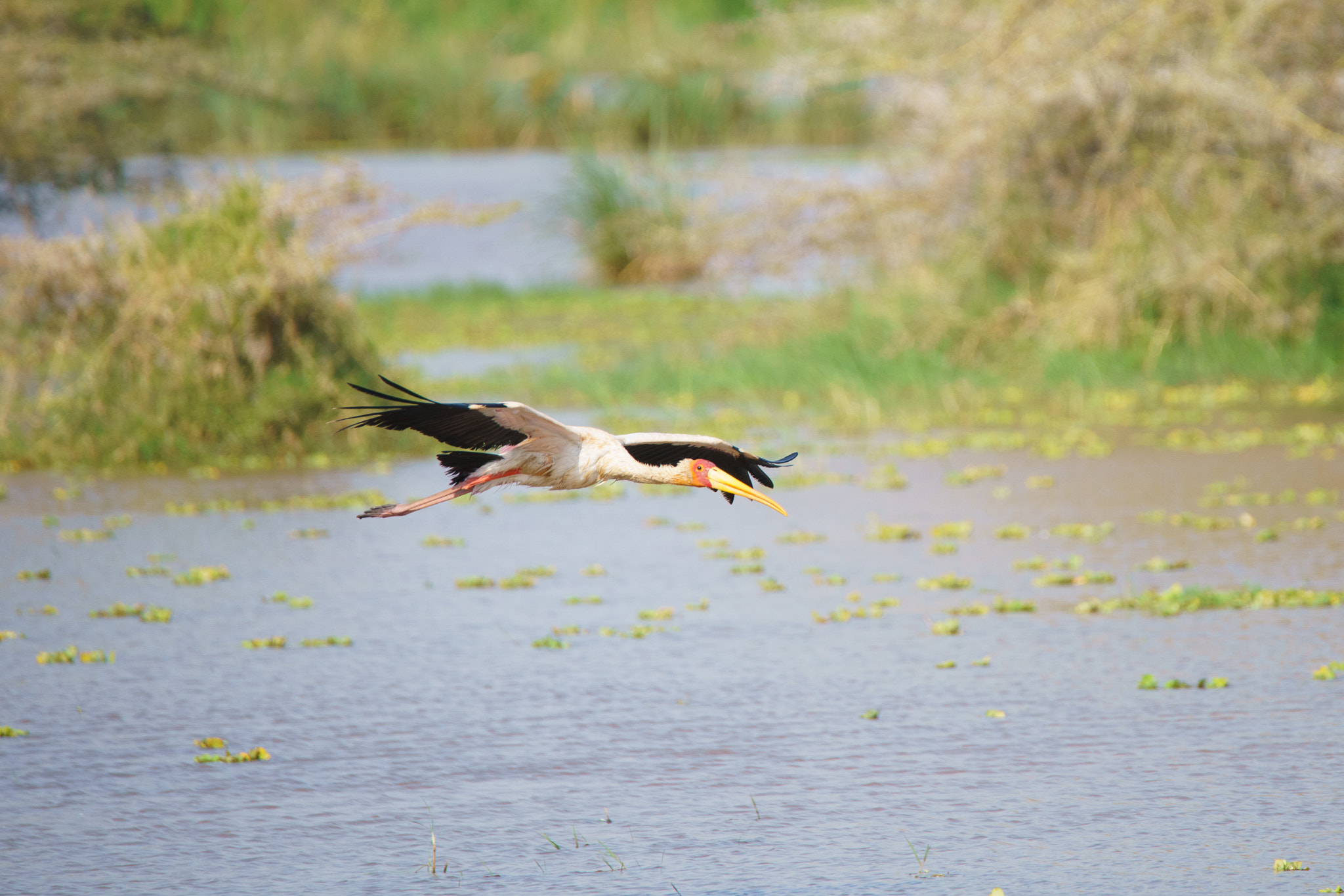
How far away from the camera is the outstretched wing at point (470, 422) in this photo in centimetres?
526

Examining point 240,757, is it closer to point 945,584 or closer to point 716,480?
point 716,480

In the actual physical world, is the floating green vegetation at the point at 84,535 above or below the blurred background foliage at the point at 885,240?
below

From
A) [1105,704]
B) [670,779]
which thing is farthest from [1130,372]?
[670,779]

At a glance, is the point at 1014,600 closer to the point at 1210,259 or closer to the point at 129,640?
the point at 129,640

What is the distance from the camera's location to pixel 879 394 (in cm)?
1379

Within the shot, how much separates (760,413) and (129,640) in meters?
6.32

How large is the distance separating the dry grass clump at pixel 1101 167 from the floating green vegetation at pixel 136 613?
7795 millimetres

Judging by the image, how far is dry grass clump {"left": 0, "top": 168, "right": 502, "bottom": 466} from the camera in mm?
11508

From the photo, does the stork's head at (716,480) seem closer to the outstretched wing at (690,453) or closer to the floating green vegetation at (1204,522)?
the outstretched wing at (690,453)

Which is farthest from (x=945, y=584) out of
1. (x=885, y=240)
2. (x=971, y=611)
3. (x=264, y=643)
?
(x=885, y=240)

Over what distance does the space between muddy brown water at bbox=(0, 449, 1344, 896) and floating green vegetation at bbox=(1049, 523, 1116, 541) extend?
0.31 ft

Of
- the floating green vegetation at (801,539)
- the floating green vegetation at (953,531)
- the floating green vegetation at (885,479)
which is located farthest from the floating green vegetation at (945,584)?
the floating green vegetation at (885,479)

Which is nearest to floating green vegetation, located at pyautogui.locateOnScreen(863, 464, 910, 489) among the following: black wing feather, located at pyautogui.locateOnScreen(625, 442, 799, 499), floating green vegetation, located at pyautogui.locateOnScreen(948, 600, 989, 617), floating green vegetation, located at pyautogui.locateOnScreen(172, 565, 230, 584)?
floating green vegetation, located at pyautogui.locateOnScreen(948, 600, 989, 617)

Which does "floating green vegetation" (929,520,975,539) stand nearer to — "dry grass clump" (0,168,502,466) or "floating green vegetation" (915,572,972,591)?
"floating green vegetation" (915,572,972,591)
